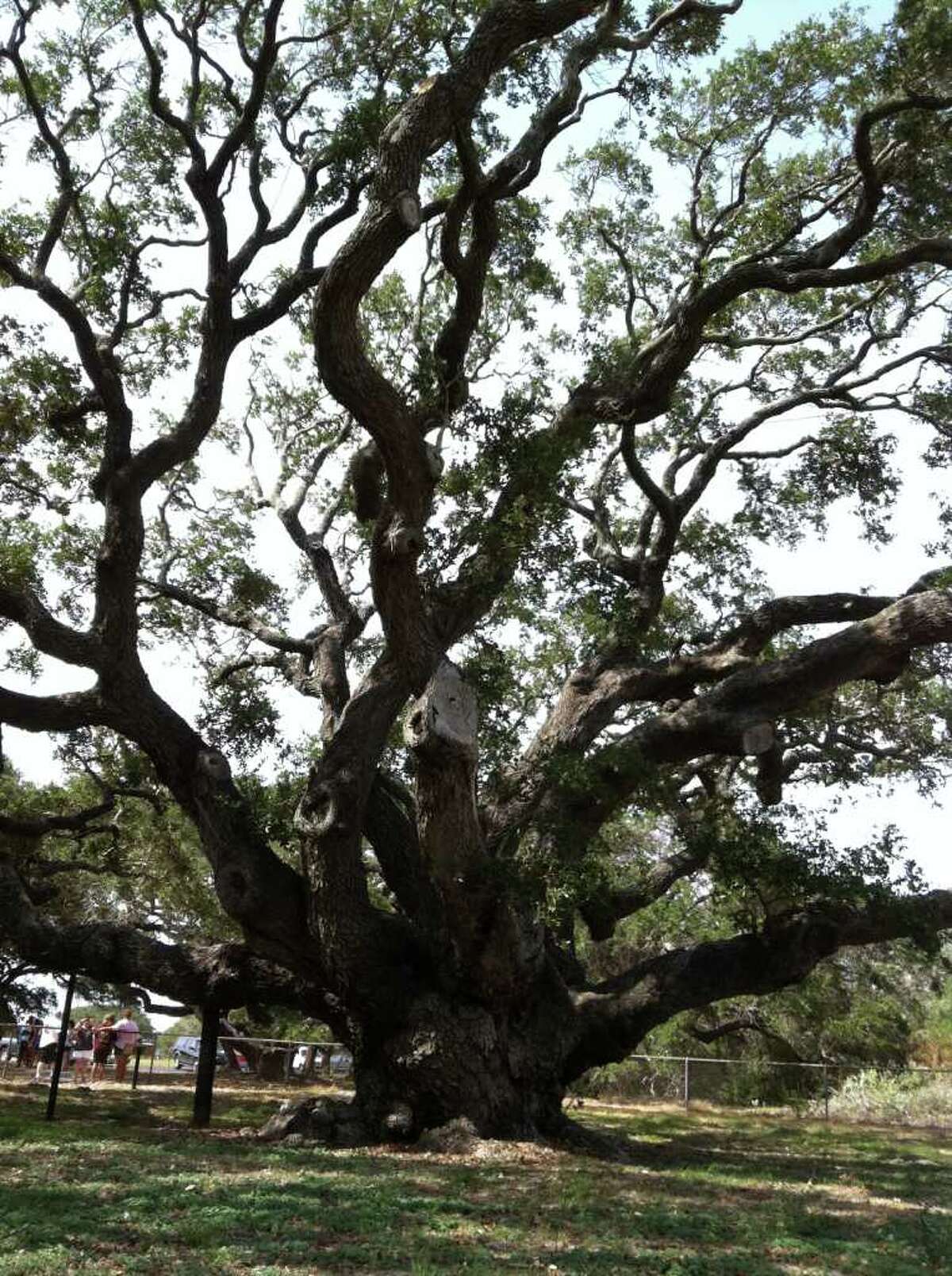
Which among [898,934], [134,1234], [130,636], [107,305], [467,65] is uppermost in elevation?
[107,305]

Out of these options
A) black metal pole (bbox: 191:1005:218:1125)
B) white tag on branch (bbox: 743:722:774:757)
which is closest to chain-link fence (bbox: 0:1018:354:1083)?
black metal pole (bbox: 191:1005:218:1125)

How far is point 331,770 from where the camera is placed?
888cm

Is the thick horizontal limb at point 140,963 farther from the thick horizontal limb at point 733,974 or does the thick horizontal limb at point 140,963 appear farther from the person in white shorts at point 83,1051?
the person in white shorts at point 83,1051

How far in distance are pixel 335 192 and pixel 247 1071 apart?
1727 cm

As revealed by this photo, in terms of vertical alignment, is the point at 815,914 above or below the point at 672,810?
below

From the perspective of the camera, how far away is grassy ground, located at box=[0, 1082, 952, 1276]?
13.8 feet

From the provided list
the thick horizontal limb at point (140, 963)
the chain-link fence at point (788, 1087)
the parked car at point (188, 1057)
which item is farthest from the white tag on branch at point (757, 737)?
the parked car at point (188, 1057)

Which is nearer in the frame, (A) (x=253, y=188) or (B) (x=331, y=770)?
(B) (x=331, y=770)

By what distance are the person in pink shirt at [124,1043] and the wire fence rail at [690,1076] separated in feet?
0.16

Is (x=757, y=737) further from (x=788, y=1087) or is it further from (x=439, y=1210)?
(x=788, y=1087)

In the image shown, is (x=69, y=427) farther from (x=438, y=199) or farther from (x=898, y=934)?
(x=898, y=934)

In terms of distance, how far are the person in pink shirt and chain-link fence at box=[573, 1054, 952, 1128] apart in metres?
7.65

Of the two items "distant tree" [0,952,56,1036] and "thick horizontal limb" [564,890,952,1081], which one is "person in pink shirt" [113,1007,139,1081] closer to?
"distant tree" [0,952,56,1036]

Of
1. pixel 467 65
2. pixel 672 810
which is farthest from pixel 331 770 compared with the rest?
pixel 467 65
